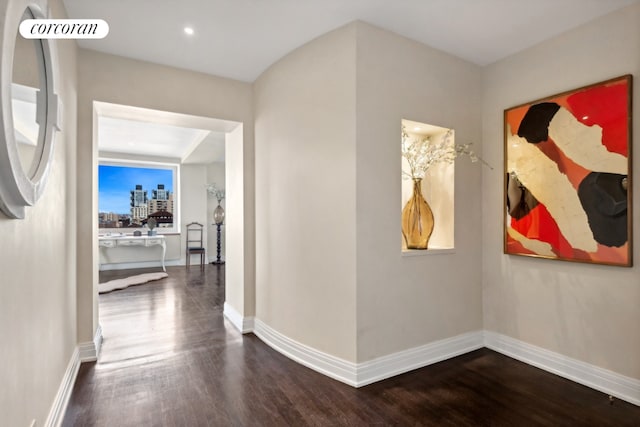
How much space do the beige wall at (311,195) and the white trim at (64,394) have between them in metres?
1.58

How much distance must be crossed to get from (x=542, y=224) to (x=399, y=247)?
1239 millimetres

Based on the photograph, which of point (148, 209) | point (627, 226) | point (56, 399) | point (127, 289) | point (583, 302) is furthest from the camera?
point (148, 209)

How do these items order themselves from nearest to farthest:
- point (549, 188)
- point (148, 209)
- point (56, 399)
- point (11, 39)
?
point (11, 39) → point (56, 399) → point (549, 188) → point (148, 209)

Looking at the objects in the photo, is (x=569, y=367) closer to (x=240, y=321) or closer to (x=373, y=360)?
(x=373, y=360)

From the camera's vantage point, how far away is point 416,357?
2.72m

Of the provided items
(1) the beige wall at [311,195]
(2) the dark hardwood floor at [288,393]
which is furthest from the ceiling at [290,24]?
(2) the dark hardwood floor at [288,393]

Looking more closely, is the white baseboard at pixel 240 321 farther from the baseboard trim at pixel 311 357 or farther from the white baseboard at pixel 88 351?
the white baseboard at pixel 88 351

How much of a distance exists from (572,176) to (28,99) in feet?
11.3

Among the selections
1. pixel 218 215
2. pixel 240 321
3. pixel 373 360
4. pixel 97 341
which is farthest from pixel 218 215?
pixel 373 360

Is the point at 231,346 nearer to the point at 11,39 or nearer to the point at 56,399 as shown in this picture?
the point at 56,399

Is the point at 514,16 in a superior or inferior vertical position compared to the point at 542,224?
superior

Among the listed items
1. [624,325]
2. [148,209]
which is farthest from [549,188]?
[148,209]

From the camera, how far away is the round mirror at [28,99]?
50.6 inches

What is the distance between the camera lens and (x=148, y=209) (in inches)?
318
